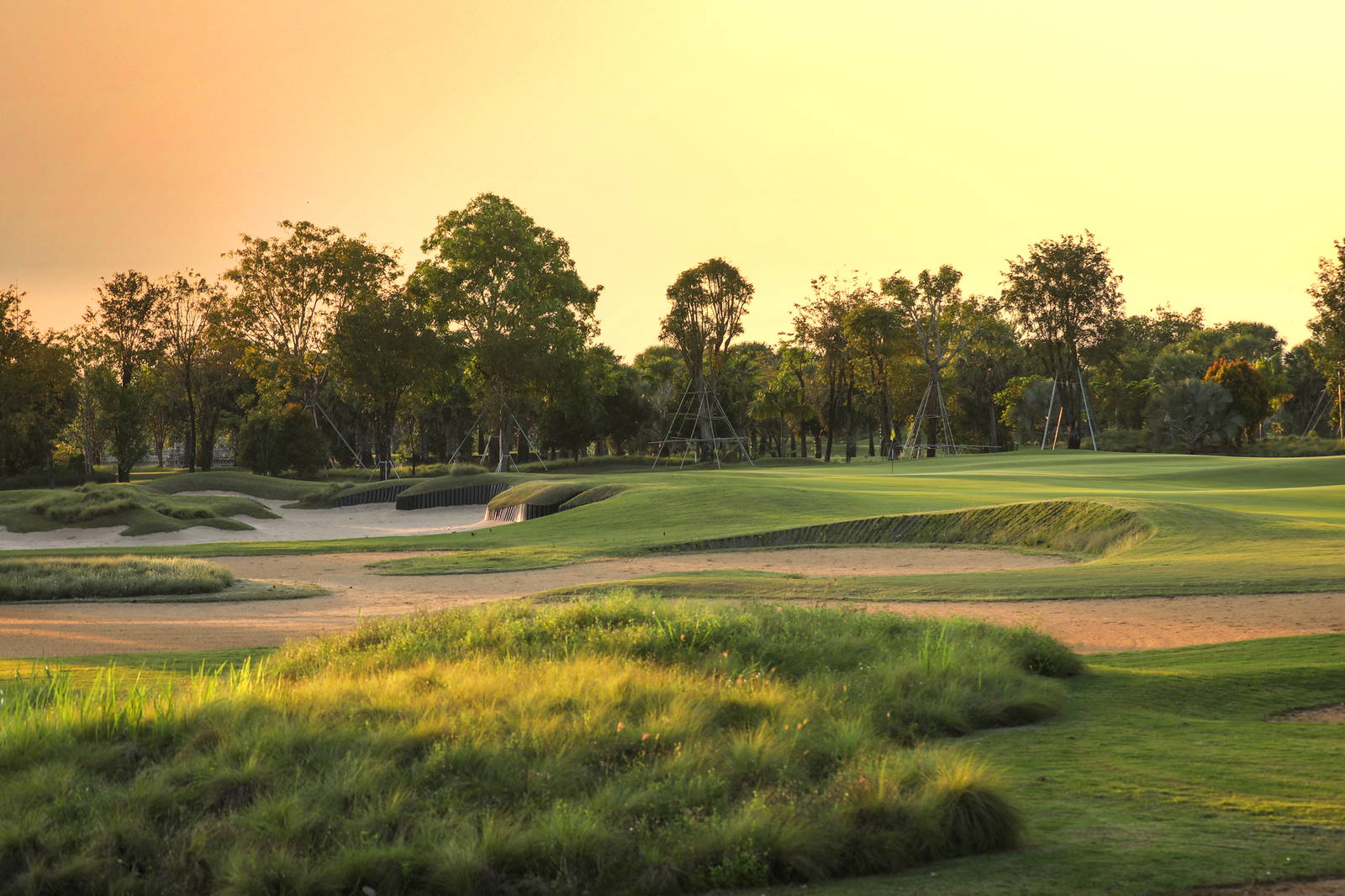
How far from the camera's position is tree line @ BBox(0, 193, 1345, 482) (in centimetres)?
6875

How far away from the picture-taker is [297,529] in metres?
42.9

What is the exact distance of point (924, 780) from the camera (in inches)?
261

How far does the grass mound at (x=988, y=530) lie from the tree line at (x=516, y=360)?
3801cm

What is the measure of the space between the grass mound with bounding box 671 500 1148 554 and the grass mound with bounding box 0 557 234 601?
34.6ft

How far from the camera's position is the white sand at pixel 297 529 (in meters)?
36.6

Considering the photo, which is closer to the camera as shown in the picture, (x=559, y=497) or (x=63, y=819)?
(x=63, y=819)

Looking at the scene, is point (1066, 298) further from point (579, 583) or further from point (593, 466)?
point (579, 583)

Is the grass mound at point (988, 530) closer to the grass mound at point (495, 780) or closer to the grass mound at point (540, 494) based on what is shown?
the grass mound at point (540, 494)

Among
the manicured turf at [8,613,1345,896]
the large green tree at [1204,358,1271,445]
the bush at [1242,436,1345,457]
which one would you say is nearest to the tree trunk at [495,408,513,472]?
the large green tree at [1204,358,1271,445]

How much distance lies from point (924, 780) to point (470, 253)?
67.2 m

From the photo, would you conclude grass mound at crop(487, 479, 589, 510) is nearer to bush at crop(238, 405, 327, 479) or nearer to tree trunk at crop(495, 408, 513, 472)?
tree trunk at crop(495, 408, 513, 472)

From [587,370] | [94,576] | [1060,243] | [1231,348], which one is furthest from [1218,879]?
[1231,348]

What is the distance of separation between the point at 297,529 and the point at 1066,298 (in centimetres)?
5645

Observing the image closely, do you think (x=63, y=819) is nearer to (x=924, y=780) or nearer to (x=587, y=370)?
(x=924, y=780)
